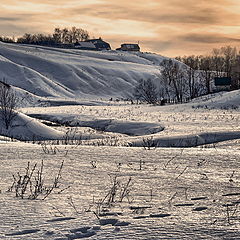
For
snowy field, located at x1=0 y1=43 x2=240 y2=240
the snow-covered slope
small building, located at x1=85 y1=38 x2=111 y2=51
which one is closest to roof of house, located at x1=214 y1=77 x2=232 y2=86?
the snow-covered slope

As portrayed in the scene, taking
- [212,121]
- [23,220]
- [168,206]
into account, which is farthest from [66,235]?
[212,121]

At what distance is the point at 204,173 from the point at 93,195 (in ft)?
7.25

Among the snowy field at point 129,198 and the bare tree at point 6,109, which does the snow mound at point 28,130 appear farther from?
the snowy field at point 129,198

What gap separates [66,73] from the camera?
87.9 meters

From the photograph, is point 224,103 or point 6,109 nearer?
point 6,109

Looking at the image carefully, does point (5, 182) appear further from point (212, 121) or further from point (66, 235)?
point (212, 121)

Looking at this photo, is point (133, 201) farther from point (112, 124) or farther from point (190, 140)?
point (112, 124)

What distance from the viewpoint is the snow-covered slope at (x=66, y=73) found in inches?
2992

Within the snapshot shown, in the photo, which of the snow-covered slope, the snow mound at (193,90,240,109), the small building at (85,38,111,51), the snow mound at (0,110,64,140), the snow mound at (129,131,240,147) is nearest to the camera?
the snow mound at (129,131,240,147)

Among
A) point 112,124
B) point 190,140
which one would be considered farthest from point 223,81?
point 190,140

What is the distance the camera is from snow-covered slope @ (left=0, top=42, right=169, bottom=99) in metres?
76.0

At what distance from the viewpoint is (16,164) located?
7.20m

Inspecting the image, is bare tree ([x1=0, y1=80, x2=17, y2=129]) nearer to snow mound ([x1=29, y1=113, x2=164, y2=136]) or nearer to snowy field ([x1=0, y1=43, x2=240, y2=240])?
snow mound ([x1=29, y1=113, x2=164, y2=136])

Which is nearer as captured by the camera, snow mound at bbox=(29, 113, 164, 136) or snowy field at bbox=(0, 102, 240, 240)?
snowy field at bbox=(0, 102, 240, 240)
